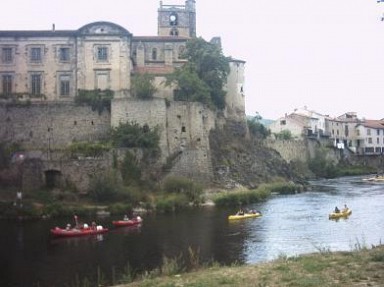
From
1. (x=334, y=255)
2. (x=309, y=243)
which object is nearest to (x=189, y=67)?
(x=309, y=243)

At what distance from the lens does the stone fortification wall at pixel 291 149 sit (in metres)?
78.2

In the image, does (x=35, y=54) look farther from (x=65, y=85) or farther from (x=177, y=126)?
(x=177, y=126)

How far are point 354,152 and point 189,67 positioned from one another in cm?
5413

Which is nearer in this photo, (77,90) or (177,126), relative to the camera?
(177,126)

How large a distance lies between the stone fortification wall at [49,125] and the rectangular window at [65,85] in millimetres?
3584

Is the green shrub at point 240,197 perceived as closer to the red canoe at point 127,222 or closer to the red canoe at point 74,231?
the red canoe at point 127,222

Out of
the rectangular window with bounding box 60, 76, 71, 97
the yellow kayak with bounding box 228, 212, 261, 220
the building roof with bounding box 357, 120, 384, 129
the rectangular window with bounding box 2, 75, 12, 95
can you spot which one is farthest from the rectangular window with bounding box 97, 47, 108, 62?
the building roof with bounding box 357, 120, 384, 129

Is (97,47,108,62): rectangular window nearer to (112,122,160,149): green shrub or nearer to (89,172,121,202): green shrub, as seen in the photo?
(112,122,160,149): green shrub

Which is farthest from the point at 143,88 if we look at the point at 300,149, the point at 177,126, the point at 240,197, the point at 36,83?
the point at 300,149

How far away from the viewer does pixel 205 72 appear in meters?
58.5

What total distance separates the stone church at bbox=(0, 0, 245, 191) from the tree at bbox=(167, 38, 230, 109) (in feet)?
4.16

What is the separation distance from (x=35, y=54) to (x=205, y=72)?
55.7ft

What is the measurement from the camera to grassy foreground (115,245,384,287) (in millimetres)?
14520

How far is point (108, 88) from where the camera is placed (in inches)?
2146
